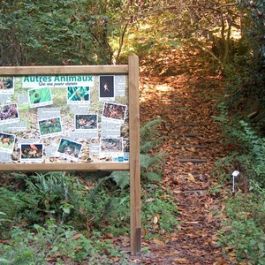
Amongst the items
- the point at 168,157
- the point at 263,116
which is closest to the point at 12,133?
the point at 168,157

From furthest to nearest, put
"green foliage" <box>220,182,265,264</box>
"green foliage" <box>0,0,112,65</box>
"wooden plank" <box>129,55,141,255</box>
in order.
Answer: "green foliage" <box>0,0,112,65</box> → "wooden plank" <box>129,55,141,255</box> → "green foliage" <box>220,182,265,264</box>

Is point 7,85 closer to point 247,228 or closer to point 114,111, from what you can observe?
point 114,111

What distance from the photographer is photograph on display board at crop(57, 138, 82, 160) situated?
5.16m

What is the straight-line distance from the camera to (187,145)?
973 centimetres

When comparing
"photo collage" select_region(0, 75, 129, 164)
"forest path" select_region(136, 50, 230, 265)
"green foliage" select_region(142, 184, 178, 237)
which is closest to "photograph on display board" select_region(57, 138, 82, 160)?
"photo collage" select_region(0, 75, 129, 164)

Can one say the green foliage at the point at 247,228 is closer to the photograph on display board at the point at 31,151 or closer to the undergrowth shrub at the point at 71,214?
the undergrowth shrub at the point at 71,214

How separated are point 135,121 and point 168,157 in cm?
409

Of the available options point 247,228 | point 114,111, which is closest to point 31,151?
point 114,111

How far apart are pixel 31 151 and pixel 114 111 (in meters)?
0.87

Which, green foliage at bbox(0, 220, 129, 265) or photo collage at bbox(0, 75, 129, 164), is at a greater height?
photo collage at bbox(0, 75, 129, 164)

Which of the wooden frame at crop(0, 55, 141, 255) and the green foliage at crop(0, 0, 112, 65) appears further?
the green foliage at crop(0, 0, 112, 65)

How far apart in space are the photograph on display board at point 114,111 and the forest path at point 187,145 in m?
1.36

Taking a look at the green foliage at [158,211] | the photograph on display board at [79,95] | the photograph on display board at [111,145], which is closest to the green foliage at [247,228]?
the green foliage at [158,211]

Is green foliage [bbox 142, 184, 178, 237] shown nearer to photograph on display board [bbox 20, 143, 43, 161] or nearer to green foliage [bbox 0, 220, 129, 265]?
→ green foliage [bbox 0, 220, 129, 265]
